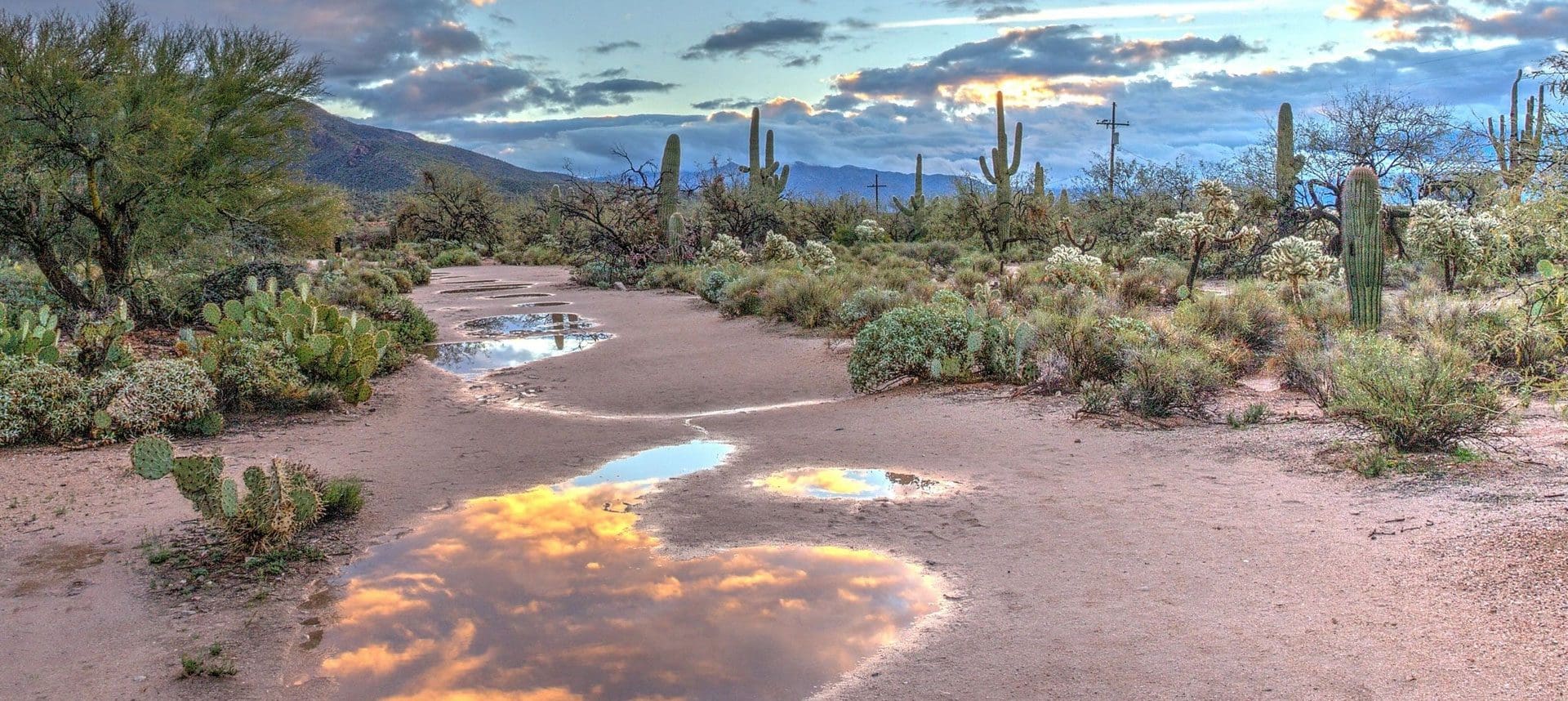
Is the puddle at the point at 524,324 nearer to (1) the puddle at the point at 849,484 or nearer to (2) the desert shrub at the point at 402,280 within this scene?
(2) the desert shrub at the point at 402,280

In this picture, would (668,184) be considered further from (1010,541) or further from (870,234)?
(1010,541)

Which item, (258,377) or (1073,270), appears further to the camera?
(1073,270)

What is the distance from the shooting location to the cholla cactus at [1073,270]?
67.5ft

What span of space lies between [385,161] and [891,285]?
89875 millimetres

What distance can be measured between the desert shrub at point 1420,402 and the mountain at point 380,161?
86.3 m

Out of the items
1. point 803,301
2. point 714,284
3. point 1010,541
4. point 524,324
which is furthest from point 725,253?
point 1010,541

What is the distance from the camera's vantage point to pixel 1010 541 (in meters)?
6.70

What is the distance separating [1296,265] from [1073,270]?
4319 millimetres

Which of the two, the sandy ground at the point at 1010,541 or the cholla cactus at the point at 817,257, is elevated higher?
the cholla cactus at the point at 817,257

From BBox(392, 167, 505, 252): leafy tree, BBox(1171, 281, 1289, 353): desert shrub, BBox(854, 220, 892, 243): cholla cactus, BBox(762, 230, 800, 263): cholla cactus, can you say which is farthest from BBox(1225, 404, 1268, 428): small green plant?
BBox(392, 167, 505, 252): leafy tree

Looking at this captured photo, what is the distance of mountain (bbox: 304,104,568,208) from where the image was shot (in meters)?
96.9

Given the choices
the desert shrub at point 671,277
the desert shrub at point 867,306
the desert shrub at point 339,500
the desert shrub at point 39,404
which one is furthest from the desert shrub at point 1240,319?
the desert shrub at point 671,277

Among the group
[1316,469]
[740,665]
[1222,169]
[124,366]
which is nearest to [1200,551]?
[1316,469]

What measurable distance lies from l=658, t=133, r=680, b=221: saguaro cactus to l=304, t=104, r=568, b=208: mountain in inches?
2263
